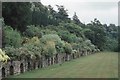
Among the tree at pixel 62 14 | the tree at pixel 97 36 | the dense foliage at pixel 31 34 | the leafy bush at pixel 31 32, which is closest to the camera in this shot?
the dense foliage at pixel 31 34

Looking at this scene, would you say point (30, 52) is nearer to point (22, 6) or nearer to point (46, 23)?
point (22, 6)

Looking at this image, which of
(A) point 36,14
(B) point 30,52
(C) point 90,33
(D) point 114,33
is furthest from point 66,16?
(B) point 30,52

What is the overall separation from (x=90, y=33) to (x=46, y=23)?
29.8m

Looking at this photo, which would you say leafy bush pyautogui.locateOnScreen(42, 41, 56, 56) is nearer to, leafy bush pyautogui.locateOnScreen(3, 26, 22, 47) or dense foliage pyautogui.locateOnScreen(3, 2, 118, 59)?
dense foliage pyautogui.locateOnScreen(3, 2, 118, 59)

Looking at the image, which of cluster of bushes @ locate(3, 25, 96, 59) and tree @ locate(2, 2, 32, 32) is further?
tree @ locate(2, 2, 32, 32)

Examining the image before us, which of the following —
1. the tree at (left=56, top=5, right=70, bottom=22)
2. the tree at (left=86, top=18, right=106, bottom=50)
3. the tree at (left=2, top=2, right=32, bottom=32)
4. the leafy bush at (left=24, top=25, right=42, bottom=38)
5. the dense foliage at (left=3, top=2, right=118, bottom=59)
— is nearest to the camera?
the dense foliage at (left=3, top=2, right=118, bottom=59)

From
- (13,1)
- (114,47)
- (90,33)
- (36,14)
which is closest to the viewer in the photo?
(13,1)

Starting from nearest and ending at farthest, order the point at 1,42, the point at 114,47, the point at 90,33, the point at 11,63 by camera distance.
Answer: the point at 11,63 → the point at 1,42 → the point at 90,33 → the point at 114,47

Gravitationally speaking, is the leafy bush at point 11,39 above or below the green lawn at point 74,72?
above

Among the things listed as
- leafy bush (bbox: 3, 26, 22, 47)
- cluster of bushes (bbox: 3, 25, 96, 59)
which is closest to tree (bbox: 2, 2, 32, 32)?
cluster of bushes (bbox: 3, 25, 96, 59)

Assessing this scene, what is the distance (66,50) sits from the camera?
60.5 meters

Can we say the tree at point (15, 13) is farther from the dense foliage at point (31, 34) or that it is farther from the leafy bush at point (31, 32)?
the leafy bush at point (31, 32)

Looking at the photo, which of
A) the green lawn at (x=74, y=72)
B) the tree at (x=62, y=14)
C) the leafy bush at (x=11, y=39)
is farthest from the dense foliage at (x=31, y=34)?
the tree at (x=62, y=14)

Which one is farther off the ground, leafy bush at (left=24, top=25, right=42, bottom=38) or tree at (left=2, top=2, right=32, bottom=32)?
tree at (left=2, top=2, right=32, bottom=32)
